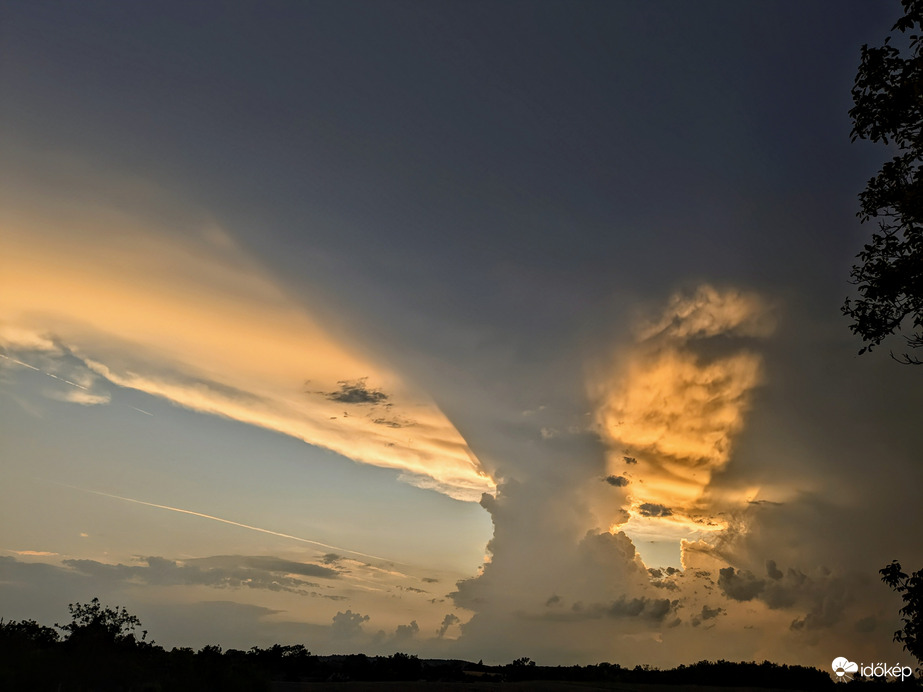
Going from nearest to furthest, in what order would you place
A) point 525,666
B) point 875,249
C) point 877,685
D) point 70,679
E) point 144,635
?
point 875,249, point 877,685, point 70,679, point 144,635, point 525,666

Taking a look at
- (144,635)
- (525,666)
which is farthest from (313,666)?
(525,666)

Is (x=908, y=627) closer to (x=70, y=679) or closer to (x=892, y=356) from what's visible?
(x=892, y=356)

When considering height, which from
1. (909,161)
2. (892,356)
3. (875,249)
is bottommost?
(892,356)

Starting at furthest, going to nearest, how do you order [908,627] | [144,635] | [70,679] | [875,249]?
[144,635] < [70,679] < [875,249] < [908,627]

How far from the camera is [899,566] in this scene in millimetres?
21000

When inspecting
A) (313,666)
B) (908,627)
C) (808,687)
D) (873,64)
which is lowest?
(313,666)

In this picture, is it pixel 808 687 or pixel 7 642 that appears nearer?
pixel 7 642

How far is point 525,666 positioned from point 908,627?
195ft

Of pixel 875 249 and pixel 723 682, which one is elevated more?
pixel 875 249

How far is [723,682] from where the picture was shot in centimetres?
6631

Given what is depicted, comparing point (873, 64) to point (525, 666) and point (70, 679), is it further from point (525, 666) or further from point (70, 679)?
point (525, 666)

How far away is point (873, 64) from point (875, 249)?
5837 mm

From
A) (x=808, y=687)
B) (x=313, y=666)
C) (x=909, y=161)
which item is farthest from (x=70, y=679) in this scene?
(x=808, y=687)

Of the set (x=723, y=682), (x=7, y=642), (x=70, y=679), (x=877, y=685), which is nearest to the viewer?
(x=877, y=685)
